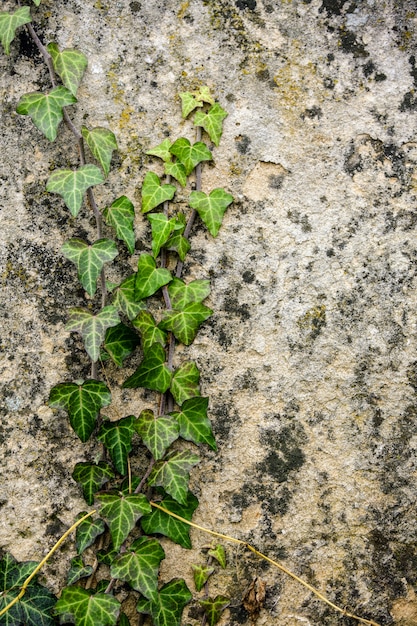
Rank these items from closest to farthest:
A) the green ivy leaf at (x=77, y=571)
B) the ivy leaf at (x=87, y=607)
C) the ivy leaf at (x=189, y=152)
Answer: the ivy leaf at (x=87, y=607), the green ivy leaf at (x=77, y=571), the ivy leaf at (x=189, y=152)

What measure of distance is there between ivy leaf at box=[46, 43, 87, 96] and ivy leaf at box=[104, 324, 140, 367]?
2.09 feet

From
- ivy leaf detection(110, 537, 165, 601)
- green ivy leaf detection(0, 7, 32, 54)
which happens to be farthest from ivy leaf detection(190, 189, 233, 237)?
ivy leaf detection(110, 537, 165, 601)

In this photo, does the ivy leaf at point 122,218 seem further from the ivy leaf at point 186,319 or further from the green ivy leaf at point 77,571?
the green ivy leaf at point 77,571

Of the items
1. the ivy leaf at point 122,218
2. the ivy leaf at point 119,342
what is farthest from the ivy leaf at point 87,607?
the ivy leaf at point 122,218

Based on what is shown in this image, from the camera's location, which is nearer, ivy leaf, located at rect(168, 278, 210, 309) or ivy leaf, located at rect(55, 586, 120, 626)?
ivy leaf, located at rect(55, 586, 120, 626)

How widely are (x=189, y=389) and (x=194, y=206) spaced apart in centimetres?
49

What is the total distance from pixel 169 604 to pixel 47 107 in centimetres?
130

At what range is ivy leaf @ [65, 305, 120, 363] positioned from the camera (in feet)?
4.90

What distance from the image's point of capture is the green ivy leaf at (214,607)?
155cm

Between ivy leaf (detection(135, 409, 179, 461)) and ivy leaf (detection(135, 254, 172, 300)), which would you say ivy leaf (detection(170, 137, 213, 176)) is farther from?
ivy leaf (detection(135, 409, 179, 461))

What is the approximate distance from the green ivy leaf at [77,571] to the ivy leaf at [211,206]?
0.92 meters

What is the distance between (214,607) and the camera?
5.10 ft

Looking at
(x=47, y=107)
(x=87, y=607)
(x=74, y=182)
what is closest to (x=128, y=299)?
(x=74, y=182)

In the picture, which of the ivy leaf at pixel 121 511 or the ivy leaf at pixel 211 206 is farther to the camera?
the ivy leaf at pixel 211 206
